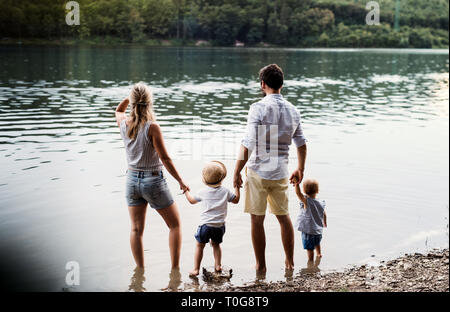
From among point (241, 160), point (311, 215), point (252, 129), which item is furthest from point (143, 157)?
point (311, 215)

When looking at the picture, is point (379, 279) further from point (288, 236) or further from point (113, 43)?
point (113, 43)

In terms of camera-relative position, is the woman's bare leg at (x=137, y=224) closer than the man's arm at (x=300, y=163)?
Yes

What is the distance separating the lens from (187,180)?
9.78 meters

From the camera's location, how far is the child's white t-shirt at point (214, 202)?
505 centimetres

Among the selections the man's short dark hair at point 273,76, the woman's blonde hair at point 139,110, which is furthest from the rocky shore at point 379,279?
the man's short dark hair at point 273,76

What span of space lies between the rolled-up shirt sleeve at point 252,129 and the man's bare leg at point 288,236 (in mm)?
920

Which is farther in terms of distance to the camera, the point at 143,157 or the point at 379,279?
the point at 379,279

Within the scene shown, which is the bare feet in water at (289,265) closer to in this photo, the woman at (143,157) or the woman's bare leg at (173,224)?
the woman's bare leg at (173,224)

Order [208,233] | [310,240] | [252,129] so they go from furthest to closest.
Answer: [310,240] → [208,233] → [252,129]

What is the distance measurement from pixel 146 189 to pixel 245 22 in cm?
8439

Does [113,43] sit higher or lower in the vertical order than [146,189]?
higher

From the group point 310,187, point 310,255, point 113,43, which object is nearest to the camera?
point 310,187

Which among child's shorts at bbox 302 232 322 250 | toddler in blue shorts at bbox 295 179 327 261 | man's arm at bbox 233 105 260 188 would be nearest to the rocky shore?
child's shorts at bbox 302 232 322 250
